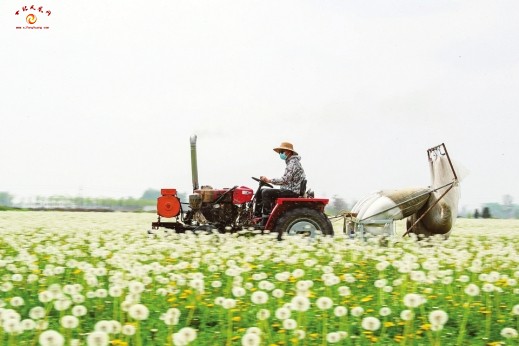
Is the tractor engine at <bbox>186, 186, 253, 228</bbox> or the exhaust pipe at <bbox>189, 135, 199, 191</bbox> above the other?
the exhaust pipe at <bbox>189, 135, 199, 191</bbox>

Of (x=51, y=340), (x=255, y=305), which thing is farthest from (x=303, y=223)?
(x=51, y=340)

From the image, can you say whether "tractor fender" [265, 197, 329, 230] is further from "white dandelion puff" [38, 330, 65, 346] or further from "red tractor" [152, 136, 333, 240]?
"white dandelion puff" [38, 330, 65, 346]

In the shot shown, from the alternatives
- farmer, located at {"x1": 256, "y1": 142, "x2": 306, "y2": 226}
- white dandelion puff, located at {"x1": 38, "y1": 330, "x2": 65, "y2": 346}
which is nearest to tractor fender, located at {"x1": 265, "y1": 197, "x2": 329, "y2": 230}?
farmer, located at {"x1": 256, "y1": 142, "x2": 306, "y2": 226}

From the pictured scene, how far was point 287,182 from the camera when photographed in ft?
39.0

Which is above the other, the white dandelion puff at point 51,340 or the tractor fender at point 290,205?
the tractor fender at point 290,205

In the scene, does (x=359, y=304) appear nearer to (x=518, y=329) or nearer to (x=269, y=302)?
(x=269, y=302)

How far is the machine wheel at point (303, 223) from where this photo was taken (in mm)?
11555

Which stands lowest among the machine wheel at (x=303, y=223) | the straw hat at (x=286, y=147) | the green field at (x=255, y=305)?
the green field at (x=255, y=305)

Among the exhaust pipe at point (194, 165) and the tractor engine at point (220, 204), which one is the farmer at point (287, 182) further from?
the exhaust pipe at point (194, 165)

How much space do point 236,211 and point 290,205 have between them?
123 centimetres

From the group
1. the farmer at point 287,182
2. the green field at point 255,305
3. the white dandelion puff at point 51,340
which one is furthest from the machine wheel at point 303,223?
the white dandelion puff at point 51,340

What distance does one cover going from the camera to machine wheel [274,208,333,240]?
1155 centimetres

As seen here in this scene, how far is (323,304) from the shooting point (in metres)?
5.27

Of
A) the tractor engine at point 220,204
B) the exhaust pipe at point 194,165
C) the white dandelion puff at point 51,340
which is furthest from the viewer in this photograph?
the exhaust pipe at point 194,165
